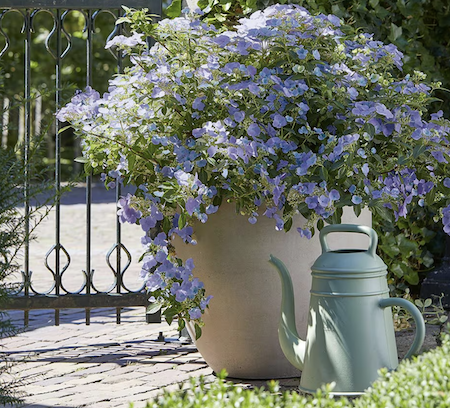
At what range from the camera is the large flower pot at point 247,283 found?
3.00 metres

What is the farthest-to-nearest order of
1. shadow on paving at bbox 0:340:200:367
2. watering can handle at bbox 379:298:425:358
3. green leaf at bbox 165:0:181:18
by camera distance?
green leaf at bbox 165:0:181:18
shadow on paving at bbox 0:340:200:367
watering can handle at bbox 379:298:425:358

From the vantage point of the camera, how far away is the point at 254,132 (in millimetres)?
2758

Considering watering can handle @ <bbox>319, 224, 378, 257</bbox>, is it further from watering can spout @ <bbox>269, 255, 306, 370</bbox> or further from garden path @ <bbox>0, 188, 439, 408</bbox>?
garden path @ <bbox>0, 188, 439, 408</bbox>

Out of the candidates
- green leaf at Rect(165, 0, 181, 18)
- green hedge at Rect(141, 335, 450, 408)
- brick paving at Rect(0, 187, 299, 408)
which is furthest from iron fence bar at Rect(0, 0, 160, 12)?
green hedge at Rect(141, 335, 450, 408)

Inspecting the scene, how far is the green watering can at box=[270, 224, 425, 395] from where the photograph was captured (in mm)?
2461

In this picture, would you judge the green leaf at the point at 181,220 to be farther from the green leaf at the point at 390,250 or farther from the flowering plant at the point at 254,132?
the green leaf at the point at 390,250

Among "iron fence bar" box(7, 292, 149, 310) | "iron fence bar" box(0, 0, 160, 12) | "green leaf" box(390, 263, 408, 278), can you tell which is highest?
"iron fence bar" box(0, 0, 160, 12)

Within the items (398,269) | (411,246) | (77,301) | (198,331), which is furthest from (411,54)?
(198,331)

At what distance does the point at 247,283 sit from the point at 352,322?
24.9 inches

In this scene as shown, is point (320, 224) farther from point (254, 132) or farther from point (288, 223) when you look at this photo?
point (254, 132)

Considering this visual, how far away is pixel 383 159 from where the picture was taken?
3.12 metres

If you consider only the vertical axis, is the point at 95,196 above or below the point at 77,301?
above

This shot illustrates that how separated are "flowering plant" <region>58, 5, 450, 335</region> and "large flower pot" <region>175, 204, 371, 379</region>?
0.11m

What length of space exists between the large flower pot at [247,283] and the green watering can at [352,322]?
494mm
